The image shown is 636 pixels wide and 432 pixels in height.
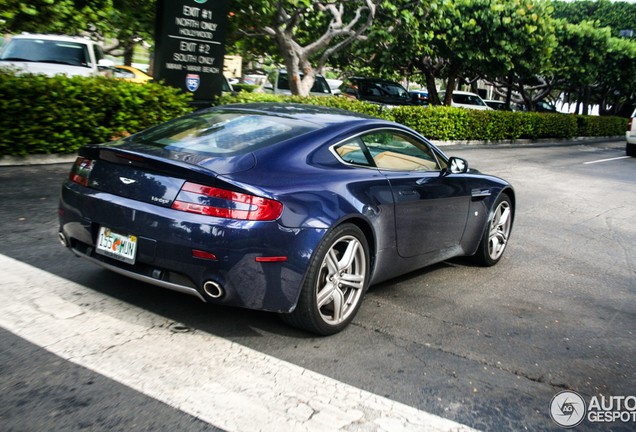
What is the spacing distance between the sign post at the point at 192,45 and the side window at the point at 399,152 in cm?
733

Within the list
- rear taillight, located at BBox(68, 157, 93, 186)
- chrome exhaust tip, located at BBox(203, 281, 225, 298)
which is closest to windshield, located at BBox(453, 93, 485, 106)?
rear taillight, located at BBox(68, 157, 93, 186)

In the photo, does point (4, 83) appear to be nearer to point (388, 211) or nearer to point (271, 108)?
point (271, 108)

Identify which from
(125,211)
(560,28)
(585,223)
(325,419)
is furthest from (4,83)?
(560,28)

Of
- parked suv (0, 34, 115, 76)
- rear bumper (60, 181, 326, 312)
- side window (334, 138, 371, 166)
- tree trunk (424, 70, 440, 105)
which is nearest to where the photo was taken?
rear bumper (60, 181, 326, 312)

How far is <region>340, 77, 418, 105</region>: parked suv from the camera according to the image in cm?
2139

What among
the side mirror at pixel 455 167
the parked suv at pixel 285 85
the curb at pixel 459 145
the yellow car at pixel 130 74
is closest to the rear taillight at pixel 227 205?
the side mirror at pixel 455 167

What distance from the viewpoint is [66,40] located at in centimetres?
1473

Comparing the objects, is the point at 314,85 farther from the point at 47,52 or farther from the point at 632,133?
the point at 632,133

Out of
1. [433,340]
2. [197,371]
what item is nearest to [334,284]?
[433,340]

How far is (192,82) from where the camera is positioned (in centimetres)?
1153

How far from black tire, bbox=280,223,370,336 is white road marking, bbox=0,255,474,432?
1.24 feet

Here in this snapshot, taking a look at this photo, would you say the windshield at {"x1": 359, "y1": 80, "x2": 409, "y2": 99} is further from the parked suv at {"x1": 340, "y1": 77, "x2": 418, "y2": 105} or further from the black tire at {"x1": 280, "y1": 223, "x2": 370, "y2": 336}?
the black tire at {"x1": 280, "y1": 223, "x2": 370, "y2": 336}

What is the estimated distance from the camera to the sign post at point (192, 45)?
35.8ft

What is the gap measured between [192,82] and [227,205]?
28.9ft
